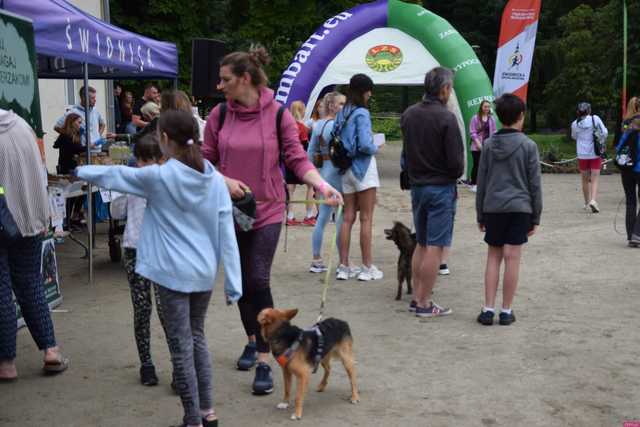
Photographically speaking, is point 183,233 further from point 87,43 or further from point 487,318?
point 87,43

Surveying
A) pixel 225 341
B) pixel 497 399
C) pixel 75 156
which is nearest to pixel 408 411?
pixel 497 399

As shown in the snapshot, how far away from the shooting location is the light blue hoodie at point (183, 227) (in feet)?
12.3

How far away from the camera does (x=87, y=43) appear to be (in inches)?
303

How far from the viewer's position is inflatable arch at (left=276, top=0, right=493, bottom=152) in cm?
1647

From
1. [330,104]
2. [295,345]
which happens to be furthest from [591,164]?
[295,345]

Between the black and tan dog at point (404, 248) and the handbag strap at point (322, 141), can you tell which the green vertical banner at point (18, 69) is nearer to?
the handbag strap at point (322, 141)

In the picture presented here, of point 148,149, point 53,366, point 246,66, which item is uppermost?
point 246,66

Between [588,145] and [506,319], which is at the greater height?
[588,145]

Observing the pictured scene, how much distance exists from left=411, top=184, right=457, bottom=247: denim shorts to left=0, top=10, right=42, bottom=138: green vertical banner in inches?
122

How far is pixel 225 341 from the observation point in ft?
19.7

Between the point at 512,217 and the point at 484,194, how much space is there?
30 centimetres

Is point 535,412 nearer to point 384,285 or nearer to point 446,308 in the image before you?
point 446,308

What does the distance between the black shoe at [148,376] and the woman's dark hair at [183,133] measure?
175cm

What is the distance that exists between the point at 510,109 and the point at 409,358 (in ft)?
6.93
